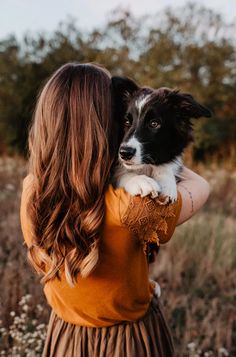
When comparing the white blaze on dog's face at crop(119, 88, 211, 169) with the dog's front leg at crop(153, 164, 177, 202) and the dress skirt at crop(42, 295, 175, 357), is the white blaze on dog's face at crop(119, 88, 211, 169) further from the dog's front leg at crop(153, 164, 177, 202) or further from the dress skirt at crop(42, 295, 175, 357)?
the dress skirt at crop(42, 295, 175, 357)

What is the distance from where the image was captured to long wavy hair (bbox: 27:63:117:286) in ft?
6.07

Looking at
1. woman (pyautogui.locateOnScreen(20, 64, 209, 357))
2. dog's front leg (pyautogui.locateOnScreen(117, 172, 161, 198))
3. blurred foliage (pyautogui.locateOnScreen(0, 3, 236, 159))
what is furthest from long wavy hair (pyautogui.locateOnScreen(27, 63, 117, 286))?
blurred foliage (pyautogui.locateOnScreen(0, 3, 236, 159))

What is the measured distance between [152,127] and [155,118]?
0.15ft

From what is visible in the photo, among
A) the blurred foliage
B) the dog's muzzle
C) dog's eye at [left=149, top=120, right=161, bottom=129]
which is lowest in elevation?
the blurred foliage

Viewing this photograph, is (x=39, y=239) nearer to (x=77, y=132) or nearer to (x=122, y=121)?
(x=77, y=132)

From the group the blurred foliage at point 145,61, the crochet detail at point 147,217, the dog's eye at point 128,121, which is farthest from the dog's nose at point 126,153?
the blurred foliage at point 145,61

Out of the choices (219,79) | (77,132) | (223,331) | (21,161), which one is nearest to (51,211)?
(77,132)

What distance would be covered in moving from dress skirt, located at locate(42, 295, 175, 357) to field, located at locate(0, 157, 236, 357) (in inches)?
35.5

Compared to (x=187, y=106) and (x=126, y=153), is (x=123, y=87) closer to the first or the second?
(x=187, y=106)

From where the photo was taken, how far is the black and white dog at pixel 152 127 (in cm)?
211

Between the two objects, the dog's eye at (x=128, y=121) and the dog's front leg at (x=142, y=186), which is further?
the dog's eye at (x=128, y=121)

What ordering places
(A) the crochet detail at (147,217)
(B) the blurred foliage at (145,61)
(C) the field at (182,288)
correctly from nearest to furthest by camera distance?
(A) the crochet detail at (147,217), (C) the field at (182,288), (B) the blurred foliage at (145,61)

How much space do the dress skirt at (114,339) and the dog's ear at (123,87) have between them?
0.99 meters

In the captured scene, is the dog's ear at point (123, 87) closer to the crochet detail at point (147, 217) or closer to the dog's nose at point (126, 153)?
the dog's nose at point (126, 153)
